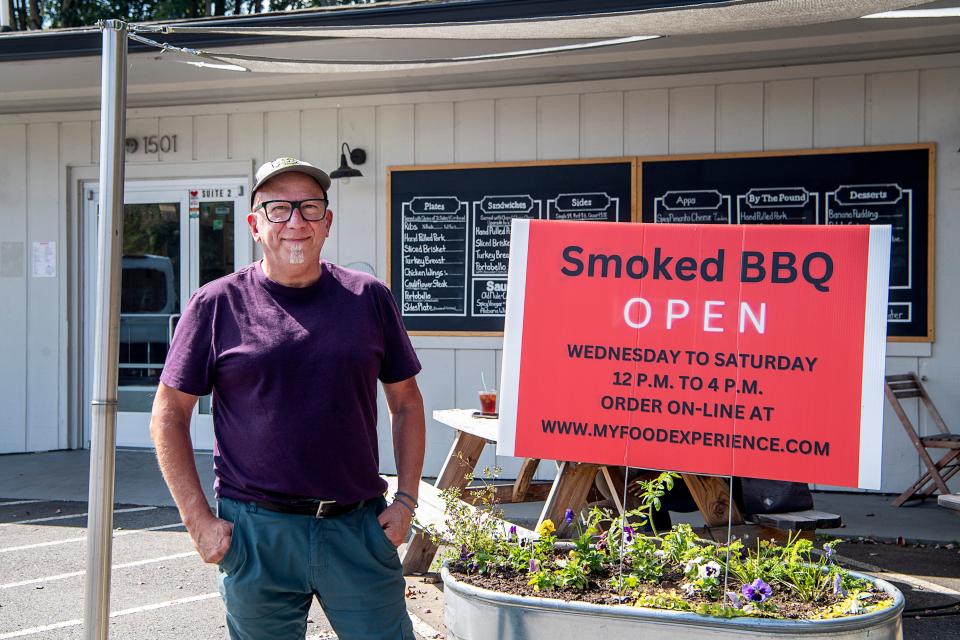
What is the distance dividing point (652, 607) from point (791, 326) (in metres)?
0.88

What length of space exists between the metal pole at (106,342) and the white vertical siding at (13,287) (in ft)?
21.2

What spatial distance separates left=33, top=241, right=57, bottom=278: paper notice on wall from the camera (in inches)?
332

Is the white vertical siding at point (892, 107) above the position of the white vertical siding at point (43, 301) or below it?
above

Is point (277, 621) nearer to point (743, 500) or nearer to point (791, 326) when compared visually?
point (791, 326)

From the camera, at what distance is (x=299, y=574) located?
2504mm

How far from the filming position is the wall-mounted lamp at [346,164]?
24.5 ft

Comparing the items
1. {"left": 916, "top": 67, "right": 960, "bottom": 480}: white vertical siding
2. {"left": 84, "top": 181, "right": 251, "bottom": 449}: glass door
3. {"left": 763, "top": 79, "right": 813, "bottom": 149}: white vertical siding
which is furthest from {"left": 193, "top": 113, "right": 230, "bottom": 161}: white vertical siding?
{"left": 916, "top": 67, "right": 960, "bottom": 480}: white vertical siding

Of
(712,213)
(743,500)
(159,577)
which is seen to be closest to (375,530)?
(743,500)

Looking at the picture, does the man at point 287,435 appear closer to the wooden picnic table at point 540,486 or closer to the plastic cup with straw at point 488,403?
the wooden picnic table at point 540,486

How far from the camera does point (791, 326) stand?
2.87 metres

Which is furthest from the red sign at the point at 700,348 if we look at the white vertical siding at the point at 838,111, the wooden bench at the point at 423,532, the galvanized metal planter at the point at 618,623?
the white vertical siding at the point at 838,111

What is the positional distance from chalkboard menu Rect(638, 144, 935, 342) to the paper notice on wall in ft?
16.0

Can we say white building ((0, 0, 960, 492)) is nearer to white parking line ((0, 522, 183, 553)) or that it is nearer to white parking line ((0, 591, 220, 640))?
white parking line ((0, 522, 183, 553))

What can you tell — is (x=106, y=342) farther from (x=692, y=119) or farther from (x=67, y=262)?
(x=67, y=262)
